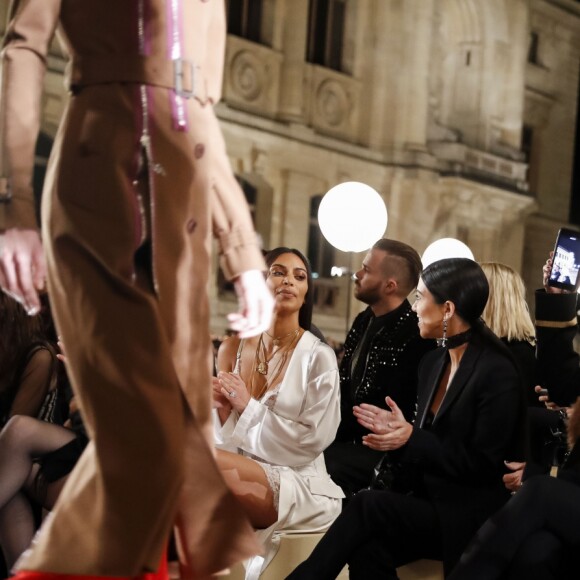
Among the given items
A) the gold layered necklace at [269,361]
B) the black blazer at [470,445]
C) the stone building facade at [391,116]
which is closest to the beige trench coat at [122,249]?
the black blazer at [470,445]

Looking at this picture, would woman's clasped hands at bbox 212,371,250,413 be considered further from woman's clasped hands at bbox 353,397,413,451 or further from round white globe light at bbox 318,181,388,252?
round white globe light at bbox 318,181,388,252

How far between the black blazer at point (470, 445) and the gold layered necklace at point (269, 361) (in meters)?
0.60

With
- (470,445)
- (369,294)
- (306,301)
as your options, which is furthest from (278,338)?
(369,294)

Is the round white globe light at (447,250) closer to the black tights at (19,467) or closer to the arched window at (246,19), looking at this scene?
the black tights at (19,467)

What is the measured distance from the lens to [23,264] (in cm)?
226

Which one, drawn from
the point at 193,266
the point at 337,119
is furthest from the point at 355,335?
the point at 337,119

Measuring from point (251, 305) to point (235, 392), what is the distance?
6.71 ft

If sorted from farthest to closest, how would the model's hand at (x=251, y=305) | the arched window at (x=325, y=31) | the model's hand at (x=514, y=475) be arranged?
1. the arched window at (x=325, y=31)
2. the model's hand at (x=514, y=475)
3. the model's hand at (x=251, y=305)

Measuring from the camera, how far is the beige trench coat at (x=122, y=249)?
2.27 m

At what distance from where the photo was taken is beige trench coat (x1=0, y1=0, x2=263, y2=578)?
2.27 m

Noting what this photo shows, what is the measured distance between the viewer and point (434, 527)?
453 cm

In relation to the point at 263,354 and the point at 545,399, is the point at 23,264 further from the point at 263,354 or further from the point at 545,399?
the point at 545,399

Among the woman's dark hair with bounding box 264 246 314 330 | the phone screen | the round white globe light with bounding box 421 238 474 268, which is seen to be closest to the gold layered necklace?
the woman's dark hair with bounding box 264 246 314 330

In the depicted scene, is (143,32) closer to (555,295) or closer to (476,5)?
(555,295)
